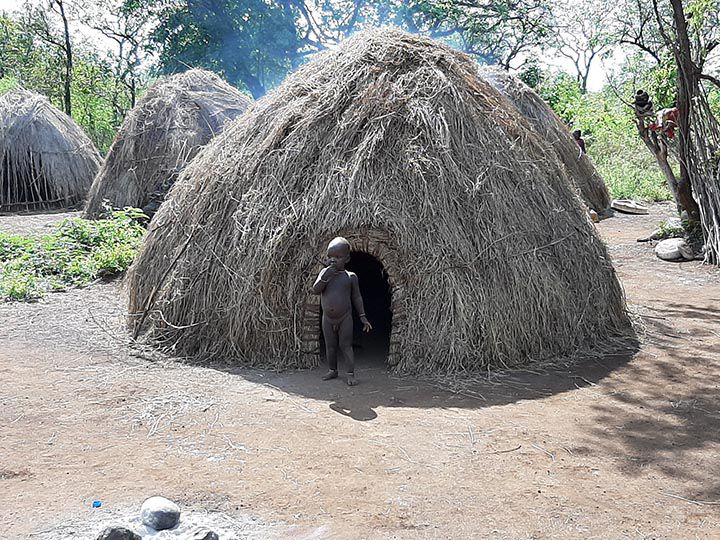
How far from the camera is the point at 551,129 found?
15.7 metres

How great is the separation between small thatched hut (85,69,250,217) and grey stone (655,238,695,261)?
8.19 metres

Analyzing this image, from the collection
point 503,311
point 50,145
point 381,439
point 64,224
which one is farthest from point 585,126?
point 381,439

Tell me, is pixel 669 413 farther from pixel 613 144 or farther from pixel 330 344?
pixel 613 144

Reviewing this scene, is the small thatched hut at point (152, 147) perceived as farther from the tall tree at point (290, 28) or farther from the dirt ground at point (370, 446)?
the tall tree at point (290, 28)

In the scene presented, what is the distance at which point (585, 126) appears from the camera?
2397 centimetres

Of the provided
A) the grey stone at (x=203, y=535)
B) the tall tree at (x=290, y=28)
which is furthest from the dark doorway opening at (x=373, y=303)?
the tall tree at (x=290, y=28)

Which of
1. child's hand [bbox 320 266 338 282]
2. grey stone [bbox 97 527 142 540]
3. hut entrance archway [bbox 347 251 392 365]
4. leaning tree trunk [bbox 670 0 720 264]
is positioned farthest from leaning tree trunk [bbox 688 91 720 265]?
grey stone [bbox 97 527 142 540]

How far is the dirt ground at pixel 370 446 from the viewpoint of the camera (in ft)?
12.2

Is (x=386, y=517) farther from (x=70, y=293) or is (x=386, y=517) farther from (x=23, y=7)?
(x=23, y=7)

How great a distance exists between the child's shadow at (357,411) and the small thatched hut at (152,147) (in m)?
9.06

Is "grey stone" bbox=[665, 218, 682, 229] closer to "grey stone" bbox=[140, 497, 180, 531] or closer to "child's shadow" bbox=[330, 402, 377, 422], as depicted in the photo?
"child's shadow" bbox=[330, 402, 377, 422]

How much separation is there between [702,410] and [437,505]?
2.54 meters

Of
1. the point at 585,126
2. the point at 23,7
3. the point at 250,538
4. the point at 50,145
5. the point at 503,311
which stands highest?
the point at 23,7

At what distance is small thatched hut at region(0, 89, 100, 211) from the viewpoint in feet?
57.2
